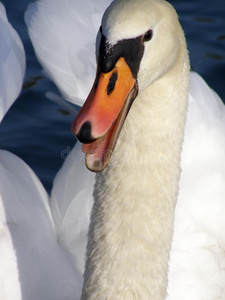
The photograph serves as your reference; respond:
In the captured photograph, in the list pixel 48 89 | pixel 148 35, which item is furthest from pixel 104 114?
pixel 48 89

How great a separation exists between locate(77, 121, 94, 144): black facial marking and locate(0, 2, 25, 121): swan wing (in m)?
1.85

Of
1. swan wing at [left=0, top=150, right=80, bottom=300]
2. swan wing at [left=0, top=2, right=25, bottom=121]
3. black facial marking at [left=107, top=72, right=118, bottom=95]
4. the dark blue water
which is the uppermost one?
black facial marking at [left=107, top=72, right=118, bottom=95]

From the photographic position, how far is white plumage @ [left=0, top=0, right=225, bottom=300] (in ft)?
11.9

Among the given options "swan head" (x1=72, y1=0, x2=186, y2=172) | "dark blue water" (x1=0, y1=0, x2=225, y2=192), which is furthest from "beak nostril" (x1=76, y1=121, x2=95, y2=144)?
"dark blue water" (x1=0, y1=0, x2=225, y2=192)

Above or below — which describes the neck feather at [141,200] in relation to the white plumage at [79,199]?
above

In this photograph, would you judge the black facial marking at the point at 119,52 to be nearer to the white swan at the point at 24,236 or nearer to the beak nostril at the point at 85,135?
the beak nostril at the point at 85,135

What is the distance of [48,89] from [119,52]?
3.58 metres

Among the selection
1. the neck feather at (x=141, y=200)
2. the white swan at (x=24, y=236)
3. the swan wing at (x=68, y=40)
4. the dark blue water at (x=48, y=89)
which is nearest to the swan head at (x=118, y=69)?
the neck feather at (x=141, y=200)

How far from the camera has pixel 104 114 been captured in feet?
7.36

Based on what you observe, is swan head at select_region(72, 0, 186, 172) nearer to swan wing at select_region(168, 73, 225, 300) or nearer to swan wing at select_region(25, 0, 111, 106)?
swan wing at select_region(168, 73, 225, 300)

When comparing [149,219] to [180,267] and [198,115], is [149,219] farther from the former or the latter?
[198,115]

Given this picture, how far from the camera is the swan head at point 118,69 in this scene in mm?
2234

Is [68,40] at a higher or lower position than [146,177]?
lower

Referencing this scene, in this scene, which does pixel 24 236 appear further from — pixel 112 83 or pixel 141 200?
pixel 112 83
